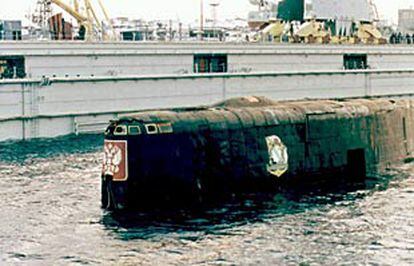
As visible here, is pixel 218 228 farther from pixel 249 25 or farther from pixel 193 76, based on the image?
pixel 249 25

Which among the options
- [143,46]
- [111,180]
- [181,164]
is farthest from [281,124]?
[143,46]

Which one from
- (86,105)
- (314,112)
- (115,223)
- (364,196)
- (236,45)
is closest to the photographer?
(115,223)

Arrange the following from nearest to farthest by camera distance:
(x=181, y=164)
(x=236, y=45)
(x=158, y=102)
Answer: (x=181, y=164), (x=158, y=102), (x=236, y=45)

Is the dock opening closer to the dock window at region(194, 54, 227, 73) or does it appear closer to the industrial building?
the dock window at region(194, 54, 227, 73)

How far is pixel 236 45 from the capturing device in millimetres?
64188

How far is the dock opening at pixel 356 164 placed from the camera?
38312mm

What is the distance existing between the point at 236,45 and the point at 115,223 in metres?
37.4

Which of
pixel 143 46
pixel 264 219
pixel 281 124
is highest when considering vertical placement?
→ pixel 143 46

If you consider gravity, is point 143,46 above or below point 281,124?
above

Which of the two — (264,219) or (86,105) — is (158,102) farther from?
(264,219)

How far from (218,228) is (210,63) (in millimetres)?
36636

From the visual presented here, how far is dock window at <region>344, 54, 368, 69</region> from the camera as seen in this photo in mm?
73938

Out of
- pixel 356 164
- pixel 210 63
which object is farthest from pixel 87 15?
pixel 356 164

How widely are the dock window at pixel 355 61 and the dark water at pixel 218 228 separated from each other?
37.0 metres
